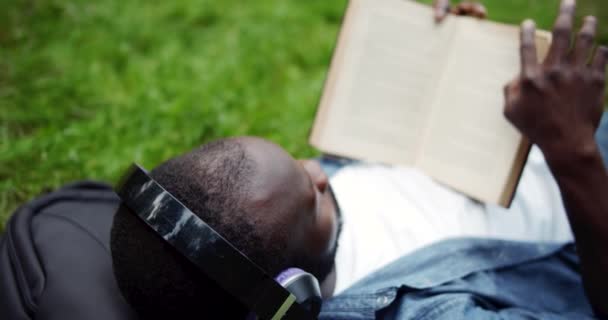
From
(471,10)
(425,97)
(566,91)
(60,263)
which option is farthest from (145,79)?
(566,91)

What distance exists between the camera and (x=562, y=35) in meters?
1.38

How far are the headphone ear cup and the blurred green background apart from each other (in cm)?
132

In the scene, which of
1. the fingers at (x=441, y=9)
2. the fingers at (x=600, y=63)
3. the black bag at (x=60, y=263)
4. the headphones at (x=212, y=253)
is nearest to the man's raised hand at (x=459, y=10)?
the fingers at (x=441, y=9)

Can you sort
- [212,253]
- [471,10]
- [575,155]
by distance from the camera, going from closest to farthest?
[212,253], [575,155], [471,10]

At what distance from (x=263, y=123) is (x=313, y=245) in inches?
52.4

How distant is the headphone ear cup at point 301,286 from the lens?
1.16 m

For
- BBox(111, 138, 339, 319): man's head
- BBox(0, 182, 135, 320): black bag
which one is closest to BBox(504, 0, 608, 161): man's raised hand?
BBox(111, 138, 339, 319): man's head

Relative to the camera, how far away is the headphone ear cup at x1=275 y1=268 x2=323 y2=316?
116 cm

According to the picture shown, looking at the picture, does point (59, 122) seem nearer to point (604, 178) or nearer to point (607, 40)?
point (604, 178)

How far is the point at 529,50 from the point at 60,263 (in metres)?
1.46

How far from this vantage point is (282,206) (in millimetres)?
1195

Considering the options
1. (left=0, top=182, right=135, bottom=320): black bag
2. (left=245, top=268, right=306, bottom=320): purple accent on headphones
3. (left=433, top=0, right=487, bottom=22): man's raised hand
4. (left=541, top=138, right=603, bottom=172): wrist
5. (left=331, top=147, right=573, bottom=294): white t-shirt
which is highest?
(left=433, top=0, right=487, bottom=22): man's raised hand

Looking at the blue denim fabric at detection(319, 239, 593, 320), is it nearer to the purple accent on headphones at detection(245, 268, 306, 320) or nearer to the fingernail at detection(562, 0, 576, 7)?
the purple accent on headphones at detection(245, 268, 306, 320)

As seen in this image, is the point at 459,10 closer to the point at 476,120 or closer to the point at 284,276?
the point at 476,120
